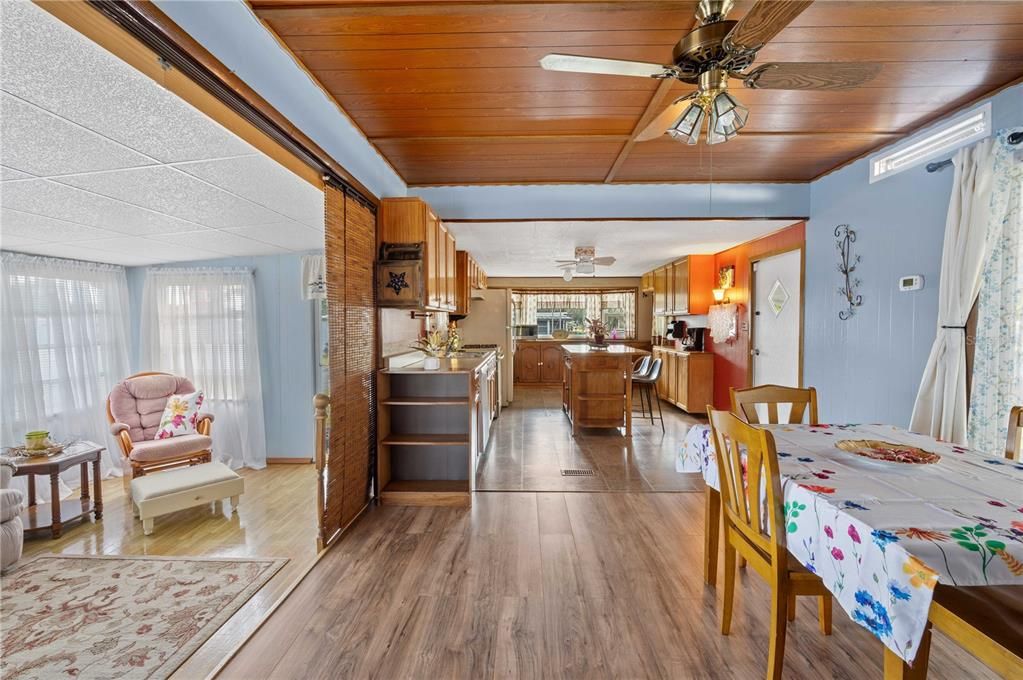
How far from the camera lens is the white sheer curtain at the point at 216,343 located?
185 inches

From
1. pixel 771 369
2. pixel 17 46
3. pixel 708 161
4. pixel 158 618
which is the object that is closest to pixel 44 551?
pixel 158 618

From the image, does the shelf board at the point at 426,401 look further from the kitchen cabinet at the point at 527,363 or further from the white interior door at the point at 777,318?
the kitchen cabinet at the point at 527,363

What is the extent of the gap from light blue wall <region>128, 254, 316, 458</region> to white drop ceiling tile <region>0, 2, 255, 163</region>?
2711 mm

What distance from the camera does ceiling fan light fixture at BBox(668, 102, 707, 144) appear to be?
5.98 feet

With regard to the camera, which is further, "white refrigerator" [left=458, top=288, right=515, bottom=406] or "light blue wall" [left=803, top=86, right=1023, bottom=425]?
"white refrigerator" [left=458, top=288, right=515, bottom=406]

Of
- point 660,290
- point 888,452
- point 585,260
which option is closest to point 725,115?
point 888,452

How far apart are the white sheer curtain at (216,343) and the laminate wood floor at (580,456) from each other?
8.76ft

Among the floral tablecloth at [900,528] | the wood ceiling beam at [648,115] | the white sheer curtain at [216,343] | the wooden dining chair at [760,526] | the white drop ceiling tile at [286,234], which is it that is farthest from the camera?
the white sheer curtain at [216,343]

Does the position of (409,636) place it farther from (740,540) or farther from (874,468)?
(874,468)

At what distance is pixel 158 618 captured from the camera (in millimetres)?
2082

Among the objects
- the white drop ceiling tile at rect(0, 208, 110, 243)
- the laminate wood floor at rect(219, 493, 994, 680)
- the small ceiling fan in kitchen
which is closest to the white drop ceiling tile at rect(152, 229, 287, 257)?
the white drop ceiling tile at rect(0, 208, 110, 243)

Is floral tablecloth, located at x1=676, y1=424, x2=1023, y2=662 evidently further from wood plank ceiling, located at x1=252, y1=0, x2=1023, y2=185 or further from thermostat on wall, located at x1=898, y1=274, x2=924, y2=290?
wood plank ceiling, located at x1=252, y1=0, x2=1023, y2=185

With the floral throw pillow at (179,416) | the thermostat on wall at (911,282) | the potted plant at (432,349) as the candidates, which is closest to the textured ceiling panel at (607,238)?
the potted plant at (432,349)

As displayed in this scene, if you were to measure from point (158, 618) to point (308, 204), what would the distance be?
248 cm
